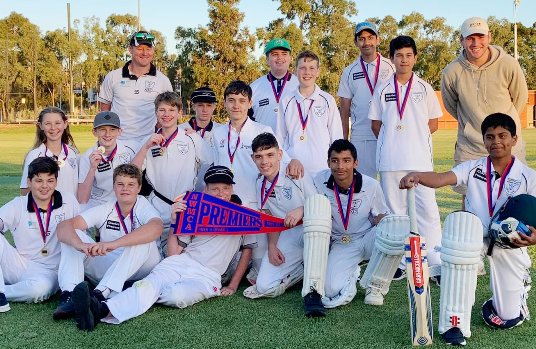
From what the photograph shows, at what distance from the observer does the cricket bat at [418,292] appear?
11.6 feet

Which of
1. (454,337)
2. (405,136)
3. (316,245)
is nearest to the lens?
(454,337)

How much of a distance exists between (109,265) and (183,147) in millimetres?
1381

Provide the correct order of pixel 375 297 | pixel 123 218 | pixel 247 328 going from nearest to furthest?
pixel 247 328 < pixel 375 297 < pixel 123 218

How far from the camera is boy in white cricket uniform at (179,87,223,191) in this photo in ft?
19.4

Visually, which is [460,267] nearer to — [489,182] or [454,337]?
[454,337]

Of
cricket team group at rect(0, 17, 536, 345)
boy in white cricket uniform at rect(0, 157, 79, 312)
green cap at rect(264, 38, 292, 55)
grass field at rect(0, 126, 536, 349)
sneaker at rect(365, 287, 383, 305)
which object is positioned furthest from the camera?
green cap at rect(264, 38, 292, 55)

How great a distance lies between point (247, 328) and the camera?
394 centimetres

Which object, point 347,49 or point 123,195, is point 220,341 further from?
point 347,49

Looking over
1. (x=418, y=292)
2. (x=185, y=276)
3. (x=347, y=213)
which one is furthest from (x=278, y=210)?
(x=418, y=292)

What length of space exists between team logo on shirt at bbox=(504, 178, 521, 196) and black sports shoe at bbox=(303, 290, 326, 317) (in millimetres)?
1494

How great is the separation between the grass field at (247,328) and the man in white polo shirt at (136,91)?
227 centimetres

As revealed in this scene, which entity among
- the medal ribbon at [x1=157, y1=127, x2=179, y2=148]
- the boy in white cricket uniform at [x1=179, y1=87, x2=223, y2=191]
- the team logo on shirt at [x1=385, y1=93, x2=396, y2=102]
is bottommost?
the medal ribbon at [x1=157, y1=127, x2=179, y2=148]

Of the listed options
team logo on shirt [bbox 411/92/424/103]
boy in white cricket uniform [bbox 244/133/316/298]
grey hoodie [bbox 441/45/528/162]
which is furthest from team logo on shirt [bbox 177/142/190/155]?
grey hoodie [bbox 441/45/528/162]

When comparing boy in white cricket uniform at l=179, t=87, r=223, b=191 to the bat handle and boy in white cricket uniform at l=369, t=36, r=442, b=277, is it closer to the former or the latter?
boy in white cricket uniform at l=369, t=36, r=442, b=277
